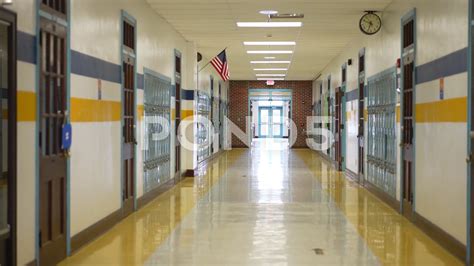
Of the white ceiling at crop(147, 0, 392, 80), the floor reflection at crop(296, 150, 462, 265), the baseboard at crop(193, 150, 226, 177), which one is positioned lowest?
the floor reflection at crop(296, 150, 462, 265)

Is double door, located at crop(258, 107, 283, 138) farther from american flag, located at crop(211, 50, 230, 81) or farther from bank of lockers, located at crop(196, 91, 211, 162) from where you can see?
american flag, located at crop(211, 50, 230, 81)

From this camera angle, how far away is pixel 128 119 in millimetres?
8773

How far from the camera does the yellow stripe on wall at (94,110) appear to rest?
639 centimetres

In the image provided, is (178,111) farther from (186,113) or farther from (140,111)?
(140,111)

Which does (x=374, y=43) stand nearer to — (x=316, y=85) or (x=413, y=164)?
(x=413, y=164)

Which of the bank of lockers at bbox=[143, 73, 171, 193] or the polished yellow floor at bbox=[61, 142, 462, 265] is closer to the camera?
the polished yellow floor at bbox=[61, 142, 462, 265]

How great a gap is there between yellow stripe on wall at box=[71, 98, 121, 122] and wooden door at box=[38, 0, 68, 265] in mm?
346

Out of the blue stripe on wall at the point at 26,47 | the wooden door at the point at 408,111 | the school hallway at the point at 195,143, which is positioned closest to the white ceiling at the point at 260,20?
the school hallway at the point at 195,143

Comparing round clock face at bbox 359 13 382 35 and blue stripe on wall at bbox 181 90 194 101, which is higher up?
round clock face at bbox 359 13 382 35

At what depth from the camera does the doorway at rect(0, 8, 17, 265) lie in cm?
473

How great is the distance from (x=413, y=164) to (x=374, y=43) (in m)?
3.86

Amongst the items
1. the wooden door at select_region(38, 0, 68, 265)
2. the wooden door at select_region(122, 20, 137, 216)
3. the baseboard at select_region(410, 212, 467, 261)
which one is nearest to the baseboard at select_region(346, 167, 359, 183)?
the baseboard at select_region(410, 212, 467, 261)

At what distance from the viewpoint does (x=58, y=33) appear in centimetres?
584

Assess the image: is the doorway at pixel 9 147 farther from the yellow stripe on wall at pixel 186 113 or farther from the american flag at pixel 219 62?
the american flag at pixel 219 62
